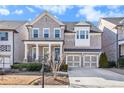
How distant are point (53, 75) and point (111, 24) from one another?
6634mm

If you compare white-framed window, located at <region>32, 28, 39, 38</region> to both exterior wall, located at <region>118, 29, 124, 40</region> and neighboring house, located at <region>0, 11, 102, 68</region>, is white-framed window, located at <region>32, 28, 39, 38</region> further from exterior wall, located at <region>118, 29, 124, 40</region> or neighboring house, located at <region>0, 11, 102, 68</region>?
exterior wall, located at <region>118, 29, 124, 40</region>

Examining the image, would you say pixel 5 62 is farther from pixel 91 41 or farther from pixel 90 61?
pixel 91 41

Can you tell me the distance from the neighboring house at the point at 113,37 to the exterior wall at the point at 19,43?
226 inches

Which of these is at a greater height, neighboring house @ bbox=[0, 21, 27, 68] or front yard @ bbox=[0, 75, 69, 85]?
neighboring house @ bbox=[0, 21, 27, 68]

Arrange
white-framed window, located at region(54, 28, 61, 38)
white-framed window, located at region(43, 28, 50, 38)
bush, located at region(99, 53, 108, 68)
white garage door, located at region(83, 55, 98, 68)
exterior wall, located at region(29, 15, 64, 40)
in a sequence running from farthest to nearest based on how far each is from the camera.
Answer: white-framed window, located at region(43, 28, 50, 38) < exterior wall, located at region(29, 15, 64, 40) < white-framed window, located at region(54, 28, 61, 38) < white garage door, located at region(83, 55, 98, 68) < bush, located at region(99, 53, 108, 68)

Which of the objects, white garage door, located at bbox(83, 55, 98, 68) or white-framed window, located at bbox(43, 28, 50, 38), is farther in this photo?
white-framed window, located at bbox(43, 28, 50, 38)

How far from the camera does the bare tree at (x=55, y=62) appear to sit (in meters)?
17.0

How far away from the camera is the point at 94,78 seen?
656 inches

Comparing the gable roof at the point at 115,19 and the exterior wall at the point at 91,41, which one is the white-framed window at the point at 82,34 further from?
the gable roof at the point at 115,19

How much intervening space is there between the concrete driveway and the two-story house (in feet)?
1.96

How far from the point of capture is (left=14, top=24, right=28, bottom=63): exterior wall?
20844mm

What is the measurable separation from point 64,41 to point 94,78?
5267 millimetres

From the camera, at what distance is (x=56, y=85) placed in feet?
46.9

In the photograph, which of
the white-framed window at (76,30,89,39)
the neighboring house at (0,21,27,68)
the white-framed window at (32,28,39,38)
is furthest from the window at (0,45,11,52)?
the white-framed window at (76,30,89,39)
